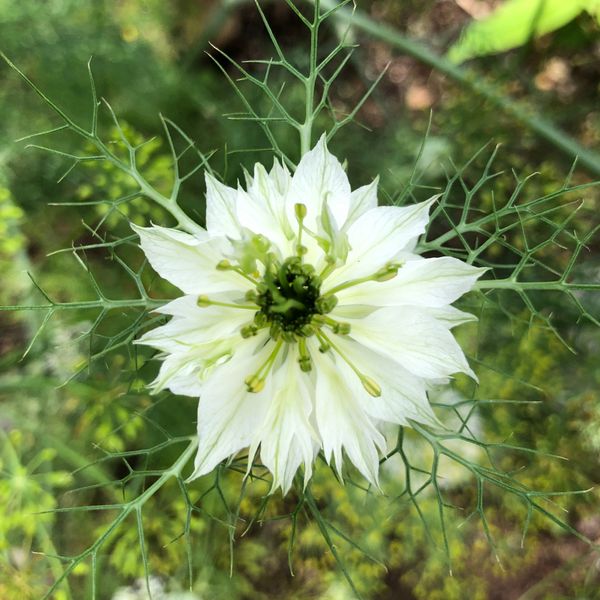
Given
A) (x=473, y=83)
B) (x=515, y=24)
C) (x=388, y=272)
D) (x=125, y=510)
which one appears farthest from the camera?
(x=515, y=24)

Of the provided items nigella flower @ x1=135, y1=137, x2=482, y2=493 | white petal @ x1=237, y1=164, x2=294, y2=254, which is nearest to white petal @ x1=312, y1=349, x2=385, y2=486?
nigella flower @ x1=135, y1=137, x2=482, y2=493

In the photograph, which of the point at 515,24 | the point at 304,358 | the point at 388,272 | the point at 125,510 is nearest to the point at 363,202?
the point at 388,272

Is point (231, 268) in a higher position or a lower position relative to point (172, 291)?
higher

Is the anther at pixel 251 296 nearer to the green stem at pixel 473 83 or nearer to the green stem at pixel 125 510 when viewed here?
the green stem at pixel 125 510

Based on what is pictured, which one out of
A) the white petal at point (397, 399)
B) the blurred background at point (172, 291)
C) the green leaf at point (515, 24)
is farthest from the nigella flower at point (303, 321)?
the green leaf at point (515, 24)

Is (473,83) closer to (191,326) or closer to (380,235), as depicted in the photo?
(380,235)

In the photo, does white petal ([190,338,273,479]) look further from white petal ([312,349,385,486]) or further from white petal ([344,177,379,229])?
white petal ([344,177,379,229])

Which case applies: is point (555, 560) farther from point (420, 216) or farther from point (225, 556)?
point (420, 216)
